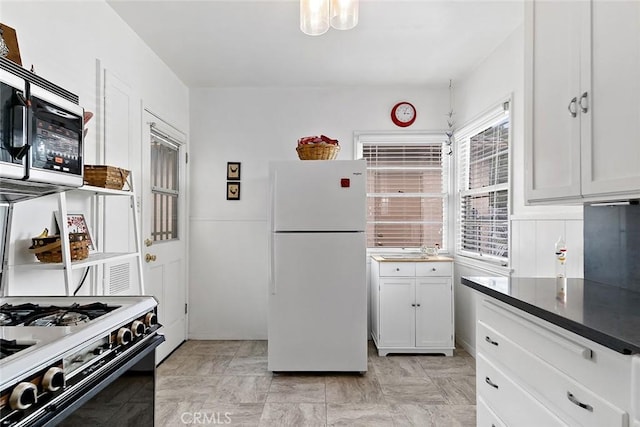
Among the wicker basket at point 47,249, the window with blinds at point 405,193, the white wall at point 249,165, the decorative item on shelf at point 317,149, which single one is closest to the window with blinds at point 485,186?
the window with blinds at point 405,193

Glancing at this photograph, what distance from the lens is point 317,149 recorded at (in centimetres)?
328

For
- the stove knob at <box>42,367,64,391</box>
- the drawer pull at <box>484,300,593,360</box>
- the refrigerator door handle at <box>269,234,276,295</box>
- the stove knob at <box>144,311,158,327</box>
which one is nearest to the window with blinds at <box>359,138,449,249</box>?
the refrigerator door handle at <box>269,234,276,295</box>

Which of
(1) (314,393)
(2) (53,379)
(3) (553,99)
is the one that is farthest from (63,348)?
(1) (314,393)

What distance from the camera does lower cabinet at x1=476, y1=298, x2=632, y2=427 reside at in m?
0.98

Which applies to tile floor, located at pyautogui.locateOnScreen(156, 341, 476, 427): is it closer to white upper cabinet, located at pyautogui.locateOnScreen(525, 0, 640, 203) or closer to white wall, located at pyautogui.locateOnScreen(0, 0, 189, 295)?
white wall, located at pyautogui.locateOnScreen(0, 0, 189, 295)

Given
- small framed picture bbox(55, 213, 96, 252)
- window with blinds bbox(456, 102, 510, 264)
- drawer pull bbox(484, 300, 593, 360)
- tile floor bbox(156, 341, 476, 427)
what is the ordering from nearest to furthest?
drawer pull bbox(484, 300, 593, 360)
small framed picture bbox(55, 213, 96, 252)
tile floor bbox(156, 341, 476, 427)
window with blinds bbox(456, 102, 510, 264)

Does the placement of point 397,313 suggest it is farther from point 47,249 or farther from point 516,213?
point 47,249

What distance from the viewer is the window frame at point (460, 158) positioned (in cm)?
287

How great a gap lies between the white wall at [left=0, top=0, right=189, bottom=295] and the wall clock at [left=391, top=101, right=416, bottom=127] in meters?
2.25

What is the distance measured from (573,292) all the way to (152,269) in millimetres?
2896

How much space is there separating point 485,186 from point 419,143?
934mm

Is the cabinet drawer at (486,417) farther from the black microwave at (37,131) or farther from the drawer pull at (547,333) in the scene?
the black microwave at (37,131)

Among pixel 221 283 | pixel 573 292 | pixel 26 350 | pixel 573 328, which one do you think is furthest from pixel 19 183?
pixel 221 283

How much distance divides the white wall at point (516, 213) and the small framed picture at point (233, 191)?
2271 mm
